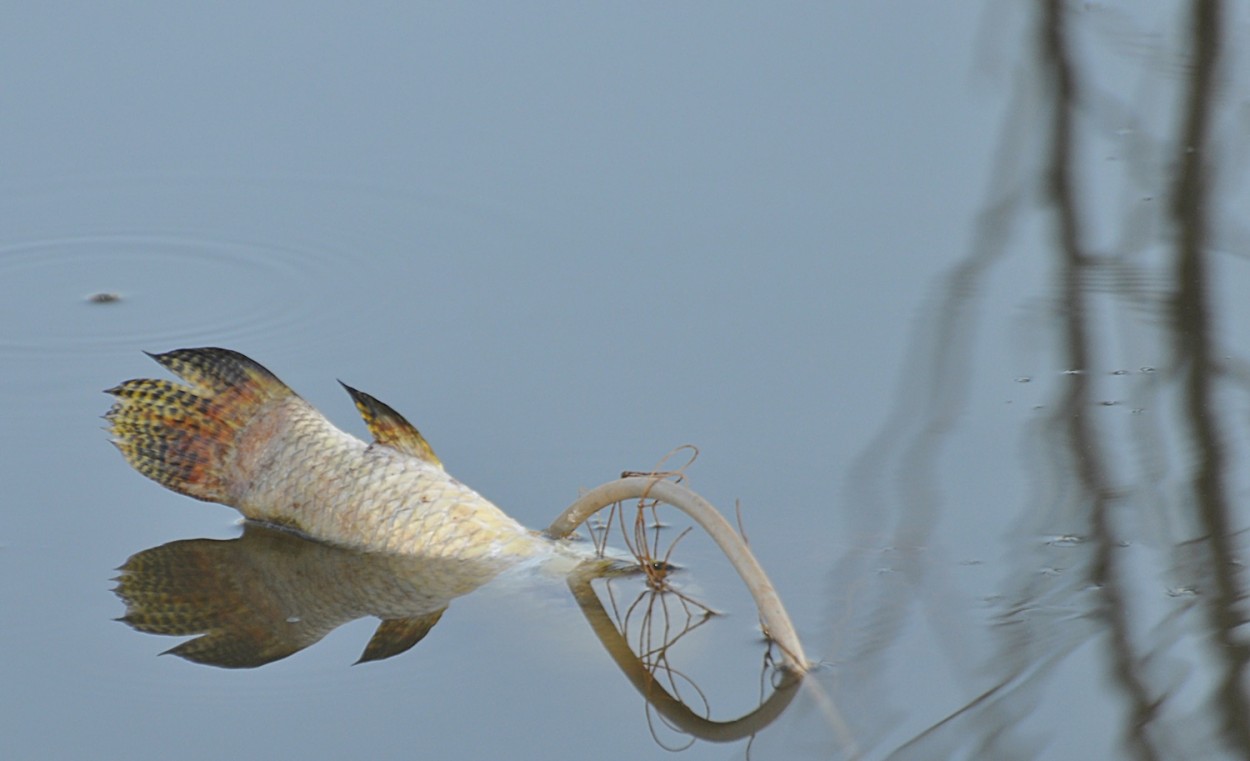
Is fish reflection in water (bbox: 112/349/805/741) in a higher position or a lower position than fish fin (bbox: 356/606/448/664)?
higher

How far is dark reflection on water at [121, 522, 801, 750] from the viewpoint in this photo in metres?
2.43

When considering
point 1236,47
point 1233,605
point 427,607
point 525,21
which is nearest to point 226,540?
point 427,607

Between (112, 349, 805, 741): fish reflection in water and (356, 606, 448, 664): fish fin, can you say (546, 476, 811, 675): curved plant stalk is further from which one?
(356, 606, 448, 664): fish fin

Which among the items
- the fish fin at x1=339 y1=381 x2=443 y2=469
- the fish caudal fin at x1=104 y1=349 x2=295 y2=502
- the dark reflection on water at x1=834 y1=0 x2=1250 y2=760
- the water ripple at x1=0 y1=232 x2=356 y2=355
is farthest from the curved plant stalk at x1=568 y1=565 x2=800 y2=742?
the water ripple at x1=0 y1=232 x2=356 y2=355

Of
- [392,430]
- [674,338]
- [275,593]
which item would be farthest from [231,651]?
[674,338]

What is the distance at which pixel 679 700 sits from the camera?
2.33m

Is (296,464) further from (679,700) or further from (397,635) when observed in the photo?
(679,700)

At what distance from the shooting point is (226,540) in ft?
9.21

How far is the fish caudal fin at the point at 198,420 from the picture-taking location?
2.83 m

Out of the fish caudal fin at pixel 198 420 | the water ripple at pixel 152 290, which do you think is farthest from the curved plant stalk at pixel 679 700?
the water ripple at pixel 152 290

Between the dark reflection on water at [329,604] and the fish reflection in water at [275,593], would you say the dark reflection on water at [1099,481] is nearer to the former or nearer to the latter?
the dark reflection on water at [329,604]

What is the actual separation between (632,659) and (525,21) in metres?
2.79

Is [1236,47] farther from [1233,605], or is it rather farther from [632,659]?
[632,659]

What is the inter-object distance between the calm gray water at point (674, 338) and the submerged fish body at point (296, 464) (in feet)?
0.28
